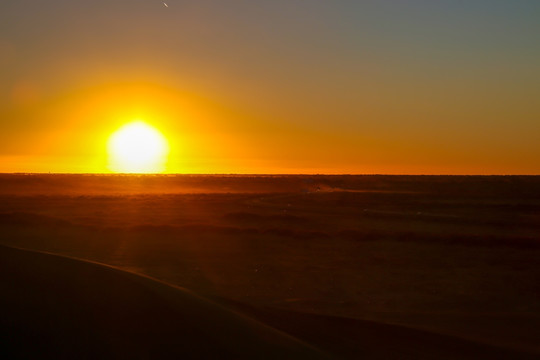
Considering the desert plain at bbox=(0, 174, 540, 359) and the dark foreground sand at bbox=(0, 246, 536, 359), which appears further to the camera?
the desert plain at bbox=(0, 174, 540, 359)

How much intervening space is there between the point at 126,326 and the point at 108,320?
7.3 inches

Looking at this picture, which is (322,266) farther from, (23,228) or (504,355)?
(23,228)

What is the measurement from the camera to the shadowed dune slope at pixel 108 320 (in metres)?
5.36

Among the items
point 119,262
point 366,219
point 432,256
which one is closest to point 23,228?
point 119,262

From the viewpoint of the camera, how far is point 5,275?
6496 millimetres

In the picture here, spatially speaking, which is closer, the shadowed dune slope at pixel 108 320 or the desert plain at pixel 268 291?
the shadowed dune slope at pixel 108 320

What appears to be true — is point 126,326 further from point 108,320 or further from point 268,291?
point 268,291

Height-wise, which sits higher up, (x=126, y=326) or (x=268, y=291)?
(x=268, y=291)

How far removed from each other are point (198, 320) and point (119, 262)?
38.8ft

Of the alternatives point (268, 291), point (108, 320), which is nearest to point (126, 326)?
point (108, 320)

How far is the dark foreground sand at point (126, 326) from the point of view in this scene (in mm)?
5402

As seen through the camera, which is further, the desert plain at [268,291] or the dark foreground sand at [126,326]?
the desert plain at [268,291]

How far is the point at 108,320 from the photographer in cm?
598

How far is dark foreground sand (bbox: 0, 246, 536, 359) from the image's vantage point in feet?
17.7
